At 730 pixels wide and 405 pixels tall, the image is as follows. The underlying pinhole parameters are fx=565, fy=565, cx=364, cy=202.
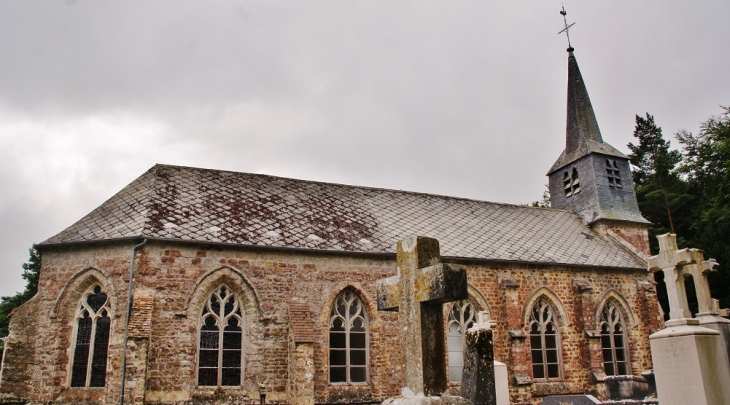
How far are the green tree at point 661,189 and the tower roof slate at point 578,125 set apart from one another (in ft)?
24.0

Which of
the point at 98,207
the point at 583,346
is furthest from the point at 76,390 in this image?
the point at 583,346

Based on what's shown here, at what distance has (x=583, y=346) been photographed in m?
19.5

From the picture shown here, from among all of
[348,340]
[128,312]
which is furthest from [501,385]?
[128,312]

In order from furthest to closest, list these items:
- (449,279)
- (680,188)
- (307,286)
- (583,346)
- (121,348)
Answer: (680,188)
(583,346)
(307,286)
(121,348)
(449,279)

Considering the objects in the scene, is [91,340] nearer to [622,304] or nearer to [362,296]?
[362,296]

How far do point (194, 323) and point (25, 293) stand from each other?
2792 cm

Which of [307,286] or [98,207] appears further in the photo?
[98,207]

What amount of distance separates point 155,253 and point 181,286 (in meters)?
1.10

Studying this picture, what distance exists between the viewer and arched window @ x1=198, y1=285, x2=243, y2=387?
14656mm

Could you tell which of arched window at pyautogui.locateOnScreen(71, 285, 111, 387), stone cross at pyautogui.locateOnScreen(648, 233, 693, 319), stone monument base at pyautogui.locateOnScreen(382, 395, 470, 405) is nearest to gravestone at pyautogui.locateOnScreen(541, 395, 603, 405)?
stone cross at pyautogui.locateOnScreen(648, 233, 693, 319)

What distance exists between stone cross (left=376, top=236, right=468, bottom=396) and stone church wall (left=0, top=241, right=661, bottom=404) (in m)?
9.43

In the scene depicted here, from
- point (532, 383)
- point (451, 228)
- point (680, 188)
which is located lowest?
point (532, 383)

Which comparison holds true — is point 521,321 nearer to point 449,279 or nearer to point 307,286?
point 307,286

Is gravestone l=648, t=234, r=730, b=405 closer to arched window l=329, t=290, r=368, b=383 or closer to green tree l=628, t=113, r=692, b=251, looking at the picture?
arched window l=329, t=290, r=368, b=383
